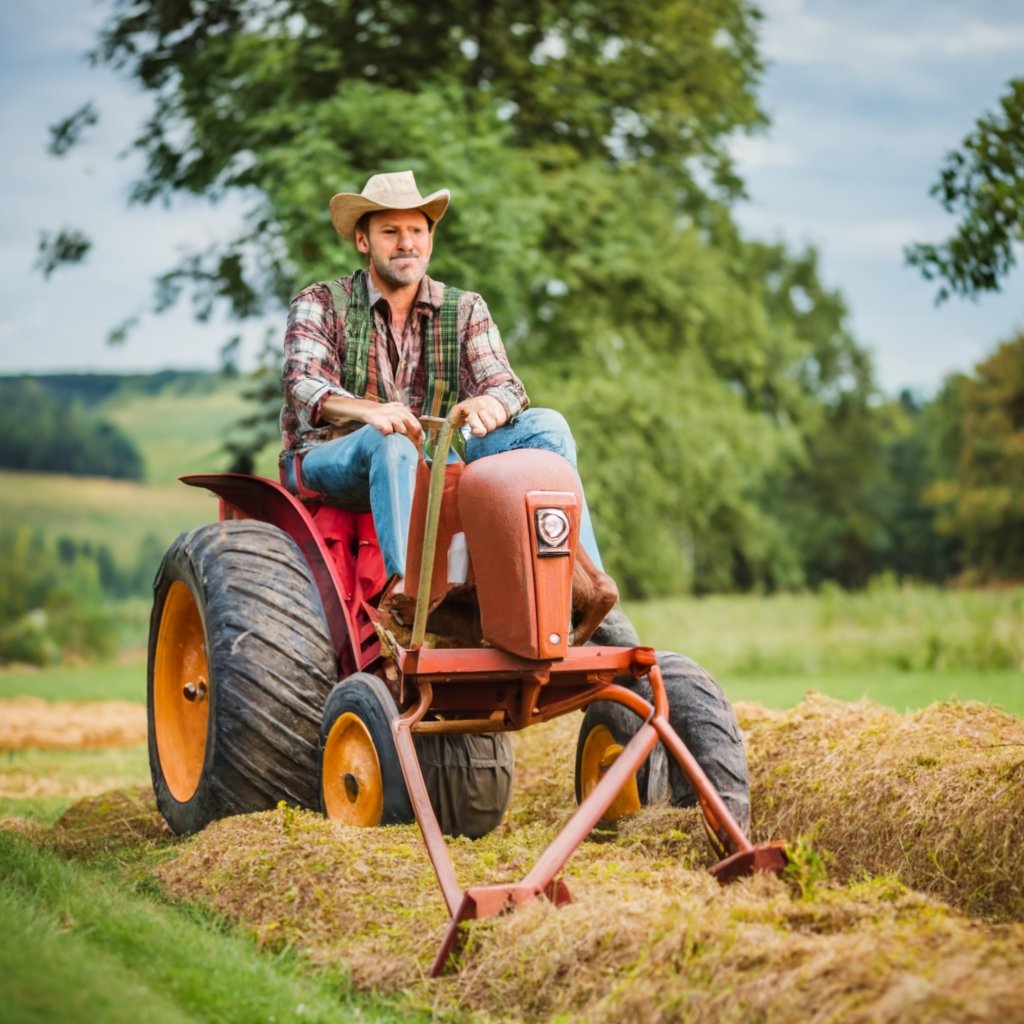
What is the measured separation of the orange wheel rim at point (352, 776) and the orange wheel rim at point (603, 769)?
79 cm

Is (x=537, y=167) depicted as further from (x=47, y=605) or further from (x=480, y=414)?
(x=480, y=414)

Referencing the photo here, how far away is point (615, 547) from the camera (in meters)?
18.8

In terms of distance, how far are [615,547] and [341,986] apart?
15.4 metres

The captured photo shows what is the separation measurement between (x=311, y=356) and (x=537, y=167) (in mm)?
13388

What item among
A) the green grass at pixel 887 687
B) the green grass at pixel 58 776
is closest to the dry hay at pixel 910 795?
the green grass at pixel 58 776

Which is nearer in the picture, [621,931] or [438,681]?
[621,931]

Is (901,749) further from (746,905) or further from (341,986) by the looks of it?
(341,986)

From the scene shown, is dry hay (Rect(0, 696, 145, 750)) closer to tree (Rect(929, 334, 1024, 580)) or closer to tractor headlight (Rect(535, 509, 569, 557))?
tractor headlight (Rect(535, 509, 569, 557))

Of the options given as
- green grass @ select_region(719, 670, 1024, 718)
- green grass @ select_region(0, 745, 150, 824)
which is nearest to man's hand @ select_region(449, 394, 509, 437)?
green grass @ select_region(0, 745, 150, 824)

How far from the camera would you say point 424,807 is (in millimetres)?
3877

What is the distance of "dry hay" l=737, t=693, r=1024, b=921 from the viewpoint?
430cm

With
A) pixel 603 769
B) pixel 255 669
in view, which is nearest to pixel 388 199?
pixel 255 669

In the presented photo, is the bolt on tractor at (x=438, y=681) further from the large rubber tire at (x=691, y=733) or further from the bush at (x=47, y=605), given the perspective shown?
the bush at (x=47, y=605)

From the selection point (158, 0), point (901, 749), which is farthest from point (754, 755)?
point (158, 0)
